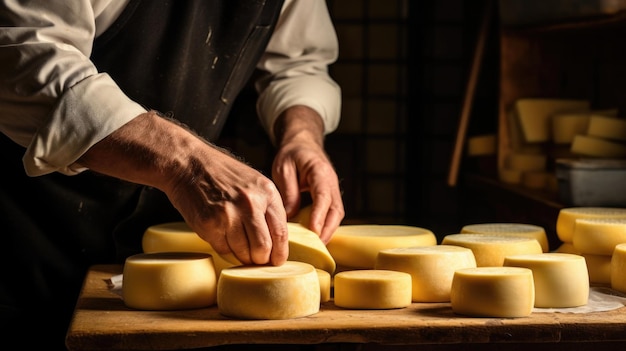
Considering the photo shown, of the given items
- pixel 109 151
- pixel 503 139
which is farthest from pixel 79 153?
pixel 503 139

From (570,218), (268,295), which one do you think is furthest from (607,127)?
(268,295)

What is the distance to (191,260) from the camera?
1.60 m

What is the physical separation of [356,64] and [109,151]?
2.24m

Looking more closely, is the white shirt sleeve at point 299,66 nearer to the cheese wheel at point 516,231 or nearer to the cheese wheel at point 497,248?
the cheese wheel at point 516,231

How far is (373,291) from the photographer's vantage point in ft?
5.02

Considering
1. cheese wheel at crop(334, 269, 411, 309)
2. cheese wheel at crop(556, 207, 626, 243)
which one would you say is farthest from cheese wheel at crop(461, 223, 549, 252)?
cheese wheel at crop(334, 269, 411, 309)

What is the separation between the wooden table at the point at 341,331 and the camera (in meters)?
1.38

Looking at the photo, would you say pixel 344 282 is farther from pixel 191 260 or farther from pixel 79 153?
pixel 79 153

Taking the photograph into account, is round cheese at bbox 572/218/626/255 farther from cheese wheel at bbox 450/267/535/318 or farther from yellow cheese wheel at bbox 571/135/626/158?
yellow cheese wheel at bbox 571/135/626/158

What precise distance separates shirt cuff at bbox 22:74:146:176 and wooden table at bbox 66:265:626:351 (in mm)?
329

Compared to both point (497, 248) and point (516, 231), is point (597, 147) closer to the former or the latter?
point (516, 231)

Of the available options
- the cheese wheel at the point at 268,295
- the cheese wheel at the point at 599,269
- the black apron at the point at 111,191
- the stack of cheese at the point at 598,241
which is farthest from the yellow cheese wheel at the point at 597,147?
the cheese wheel at the point at 268,295

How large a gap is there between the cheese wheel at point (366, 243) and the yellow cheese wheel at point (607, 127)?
3.25 feet

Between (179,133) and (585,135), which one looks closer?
(179,133)
